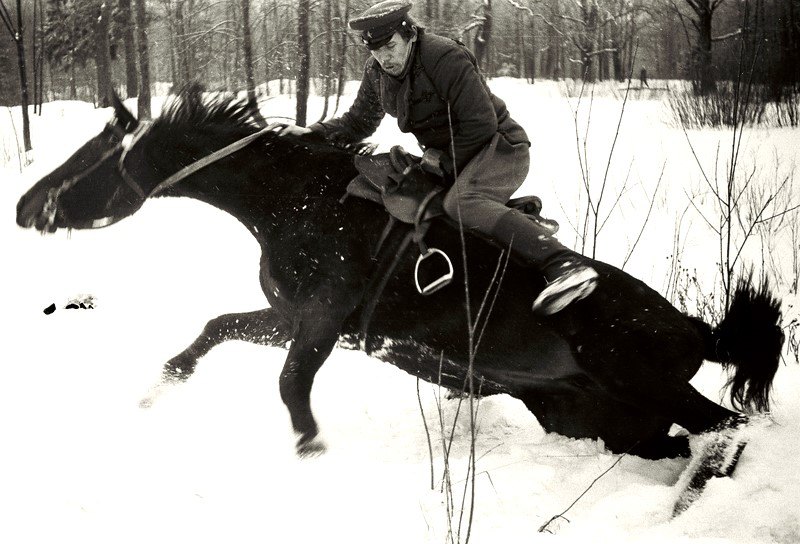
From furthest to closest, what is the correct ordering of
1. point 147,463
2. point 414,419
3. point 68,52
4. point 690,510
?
point 68,52 < point 414,419 < point 147,463 < point 690,510

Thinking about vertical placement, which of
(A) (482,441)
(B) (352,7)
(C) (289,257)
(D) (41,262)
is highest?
(B) (352,7)

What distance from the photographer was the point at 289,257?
3.41m

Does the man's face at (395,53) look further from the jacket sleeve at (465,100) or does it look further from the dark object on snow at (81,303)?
the dark object on snow at (81,303)

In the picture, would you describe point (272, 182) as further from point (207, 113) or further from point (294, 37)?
point (294, 37)

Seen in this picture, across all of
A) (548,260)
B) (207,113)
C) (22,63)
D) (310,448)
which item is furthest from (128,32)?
(548,260)

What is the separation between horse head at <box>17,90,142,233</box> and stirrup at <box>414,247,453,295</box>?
1636 mm

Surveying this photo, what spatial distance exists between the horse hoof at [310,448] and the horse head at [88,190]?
159cm

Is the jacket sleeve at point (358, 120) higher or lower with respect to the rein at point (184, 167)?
higher

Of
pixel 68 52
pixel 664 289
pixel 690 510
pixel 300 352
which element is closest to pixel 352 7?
pixel 664 289

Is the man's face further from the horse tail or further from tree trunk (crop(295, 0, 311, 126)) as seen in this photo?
tree trunk (crop(295, 0, 311, 126))

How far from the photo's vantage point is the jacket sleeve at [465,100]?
3152 millimetres

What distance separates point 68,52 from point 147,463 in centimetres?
2588

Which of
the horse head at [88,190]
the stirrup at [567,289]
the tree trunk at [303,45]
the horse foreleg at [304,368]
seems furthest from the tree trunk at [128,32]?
the stirrup at [567,289]

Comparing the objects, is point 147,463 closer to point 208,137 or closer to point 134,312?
point 208,137
